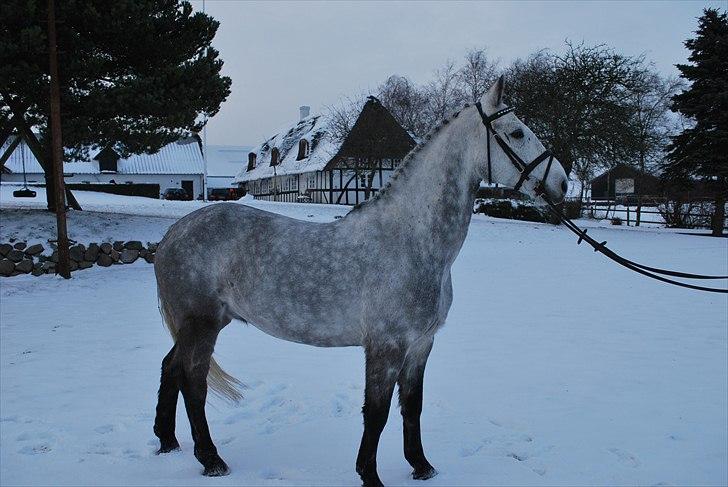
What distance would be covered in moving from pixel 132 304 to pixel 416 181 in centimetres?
728

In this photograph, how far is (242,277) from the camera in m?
3.60

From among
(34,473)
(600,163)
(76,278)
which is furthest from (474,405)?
(600,163)

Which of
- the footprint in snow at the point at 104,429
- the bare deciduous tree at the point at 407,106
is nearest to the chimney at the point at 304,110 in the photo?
the bare deciduous tree at the point at 407,106

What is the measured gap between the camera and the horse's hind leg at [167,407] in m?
3.93

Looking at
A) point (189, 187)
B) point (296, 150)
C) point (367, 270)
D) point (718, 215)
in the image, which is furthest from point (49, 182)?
point (189, 187)

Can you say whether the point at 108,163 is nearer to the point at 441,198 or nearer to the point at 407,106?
the point at 407,106

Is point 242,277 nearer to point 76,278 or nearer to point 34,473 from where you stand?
point 34,473

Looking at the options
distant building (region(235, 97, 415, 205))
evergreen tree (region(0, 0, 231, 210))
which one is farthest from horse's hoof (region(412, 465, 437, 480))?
distant building (region(235, 97, 415, 205))

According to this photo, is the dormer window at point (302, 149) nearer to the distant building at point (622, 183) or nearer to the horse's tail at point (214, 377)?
the distant building at point (622, 183)

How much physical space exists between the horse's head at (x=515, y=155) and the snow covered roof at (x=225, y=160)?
6084 cm

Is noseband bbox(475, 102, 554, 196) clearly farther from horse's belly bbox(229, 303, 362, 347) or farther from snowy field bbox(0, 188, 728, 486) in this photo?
snowy field bbox(0, 188, 728, 486)

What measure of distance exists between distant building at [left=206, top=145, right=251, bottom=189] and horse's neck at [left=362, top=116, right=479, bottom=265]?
58.6 m

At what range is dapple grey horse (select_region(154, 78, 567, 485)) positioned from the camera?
10.8 feet

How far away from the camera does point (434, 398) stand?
5.12 metres
